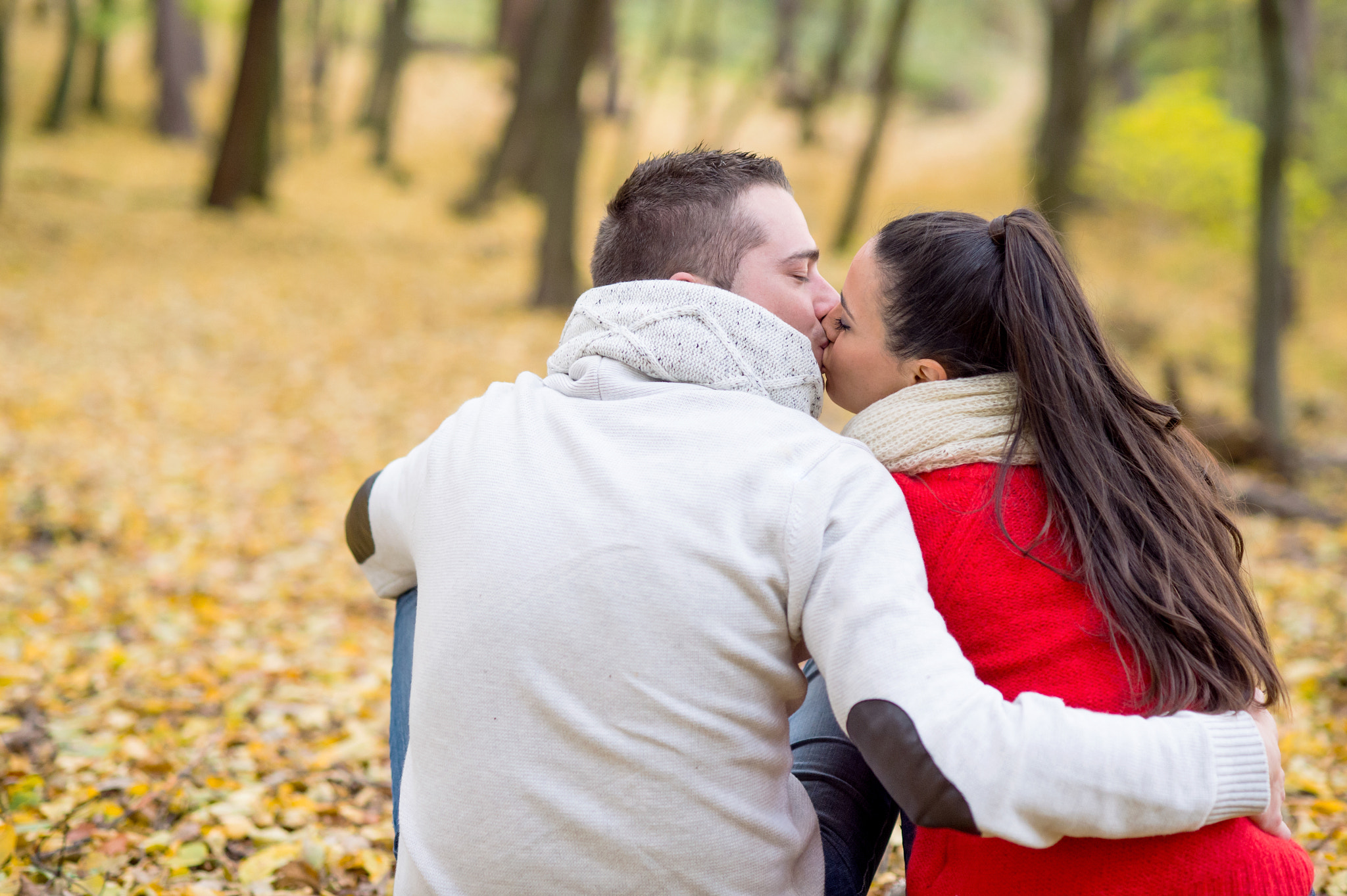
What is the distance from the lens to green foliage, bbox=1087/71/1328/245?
1281 centimetres

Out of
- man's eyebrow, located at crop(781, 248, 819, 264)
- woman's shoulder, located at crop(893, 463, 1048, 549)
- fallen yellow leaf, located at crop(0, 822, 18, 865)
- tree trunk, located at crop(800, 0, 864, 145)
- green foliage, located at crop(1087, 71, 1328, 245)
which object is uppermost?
tree trunk, located at crop(800, 0, 864, 145)

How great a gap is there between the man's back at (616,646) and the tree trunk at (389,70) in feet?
71.7

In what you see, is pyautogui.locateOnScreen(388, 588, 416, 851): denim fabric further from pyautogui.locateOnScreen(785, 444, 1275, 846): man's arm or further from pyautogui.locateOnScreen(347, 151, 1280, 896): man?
pyautogui.locateOnScreen(785, 444, 1275, 846): man's arm

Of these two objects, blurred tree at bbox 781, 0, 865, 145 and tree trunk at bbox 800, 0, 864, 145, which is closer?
blurred tree at bbox 781, 0, 865, 145

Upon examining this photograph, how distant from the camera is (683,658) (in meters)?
1.36

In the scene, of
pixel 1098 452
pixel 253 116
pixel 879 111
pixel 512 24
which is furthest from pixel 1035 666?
pixel 512 24

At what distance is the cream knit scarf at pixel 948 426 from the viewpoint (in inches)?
63.1

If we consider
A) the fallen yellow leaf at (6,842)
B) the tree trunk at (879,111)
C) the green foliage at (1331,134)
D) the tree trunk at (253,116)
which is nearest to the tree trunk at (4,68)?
the tree trunk at (253,116)

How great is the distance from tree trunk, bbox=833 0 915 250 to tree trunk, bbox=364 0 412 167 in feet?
32.1

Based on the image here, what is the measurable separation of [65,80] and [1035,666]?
23.7 meters

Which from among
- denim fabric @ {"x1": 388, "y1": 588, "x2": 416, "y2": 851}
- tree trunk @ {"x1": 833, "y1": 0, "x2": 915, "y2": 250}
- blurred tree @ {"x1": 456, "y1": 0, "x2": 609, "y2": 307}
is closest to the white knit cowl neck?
denim fabric @ {"x1": 388, "y1": 588, "x2": 416, "y2": 851}

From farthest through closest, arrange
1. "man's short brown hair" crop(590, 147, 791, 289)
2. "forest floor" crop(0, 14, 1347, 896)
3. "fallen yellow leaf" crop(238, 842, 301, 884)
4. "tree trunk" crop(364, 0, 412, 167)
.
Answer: "tree trunk" crop(364, 0, 412, 167) → "forest floor" crop(0, 14, 1347, 896) → "fallen yellow leaf" crop(238, 842, 301, 884) → "man's short brown hair" crop(590, 147, 791, 289)

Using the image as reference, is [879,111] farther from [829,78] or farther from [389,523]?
Answer: [389,523]

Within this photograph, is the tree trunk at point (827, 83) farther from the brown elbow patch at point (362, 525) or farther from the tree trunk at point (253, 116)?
the brown elbow patch at point (362, 525)
